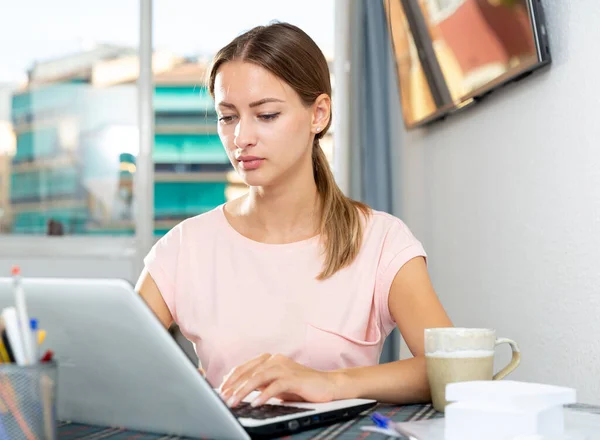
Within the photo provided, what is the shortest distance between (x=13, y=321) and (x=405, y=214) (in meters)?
2.28

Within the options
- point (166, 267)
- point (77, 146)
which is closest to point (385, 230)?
point (166, 267)

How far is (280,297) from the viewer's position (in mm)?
1396

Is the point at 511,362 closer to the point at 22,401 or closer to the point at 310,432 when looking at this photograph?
the point at 310,432

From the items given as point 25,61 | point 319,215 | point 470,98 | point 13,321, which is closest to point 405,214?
point 470,98

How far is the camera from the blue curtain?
117 inches

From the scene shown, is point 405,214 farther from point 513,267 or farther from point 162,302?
point 162,302

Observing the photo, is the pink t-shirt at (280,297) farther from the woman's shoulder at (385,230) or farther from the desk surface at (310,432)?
the desk surface at (310,432)

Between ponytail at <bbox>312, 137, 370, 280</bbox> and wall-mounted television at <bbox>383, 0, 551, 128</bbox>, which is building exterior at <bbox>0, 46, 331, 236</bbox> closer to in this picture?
wall-mounted television at <bbox>383, 0, 551, 128</bbox>

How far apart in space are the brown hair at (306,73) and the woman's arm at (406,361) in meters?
0.12

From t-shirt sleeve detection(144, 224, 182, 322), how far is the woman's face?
0.22 meters

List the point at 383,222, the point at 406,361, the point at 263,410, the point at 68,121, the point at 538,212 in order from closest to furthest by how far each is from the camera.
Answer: the point at 263,410
the point at 406,361
the point at 383,222
the point at 538,212
the point at 68,121

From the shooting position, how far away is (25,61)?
371 cm

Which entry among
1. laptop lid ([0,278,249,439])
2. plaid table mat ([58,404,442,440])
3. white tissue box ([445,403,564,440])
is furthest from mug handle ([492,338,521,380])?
laptop lid ([0,278,249,439])

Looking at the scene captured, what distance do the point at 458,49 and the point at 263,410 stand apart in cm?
143
